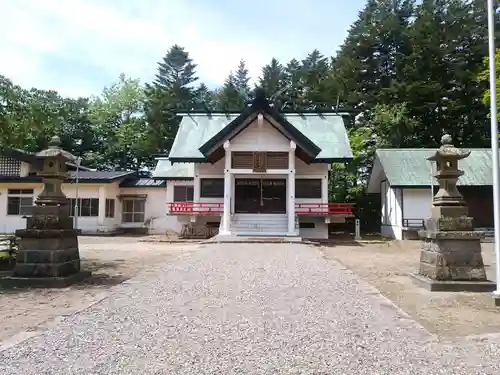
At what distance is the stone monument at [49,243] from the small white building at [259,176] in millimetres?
11640

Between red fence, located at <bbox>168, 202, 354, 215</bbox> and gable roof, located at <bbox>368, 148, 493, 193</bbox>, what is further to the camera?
gable roof, located at <bbox>368, 148, 493, 193</bbox>

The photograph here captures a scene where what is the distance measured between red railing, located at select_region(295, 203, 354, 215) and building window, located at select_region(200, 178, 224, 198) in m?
4.32

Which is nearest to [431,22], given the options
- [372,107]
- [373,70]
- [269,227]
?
[373,70]

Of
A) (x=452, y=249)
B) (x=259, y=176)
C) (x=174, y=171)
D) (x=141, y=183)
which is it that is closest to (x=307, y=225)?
(x=259, y=176)

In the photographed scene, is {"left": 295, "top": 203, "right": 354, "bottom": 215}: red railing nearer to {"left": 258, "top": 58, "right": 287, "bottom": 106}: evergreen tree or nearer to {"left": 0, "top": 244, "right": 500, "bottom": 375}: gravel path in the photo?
{"left": 0, "top": 244, "right": 500, "bottom": 375}: gravel path

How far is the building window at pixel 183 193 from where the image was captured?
84.9 feet

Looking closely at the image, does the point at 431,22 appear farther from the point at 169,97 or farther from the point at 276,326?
the point at 276,326

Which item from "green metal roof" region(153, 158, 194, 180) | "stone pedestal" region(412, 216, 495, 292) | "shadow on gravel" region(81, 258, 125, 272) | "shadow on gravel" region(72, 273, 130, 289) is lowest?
"shadow on gravel" region(81, 258, 125, 272)

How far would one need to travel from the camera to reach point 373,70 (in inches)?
1475

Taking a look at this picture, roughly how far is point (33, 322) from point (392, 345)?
14.9ft

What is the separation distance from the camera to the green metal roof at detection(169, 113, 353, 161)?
2322 cm

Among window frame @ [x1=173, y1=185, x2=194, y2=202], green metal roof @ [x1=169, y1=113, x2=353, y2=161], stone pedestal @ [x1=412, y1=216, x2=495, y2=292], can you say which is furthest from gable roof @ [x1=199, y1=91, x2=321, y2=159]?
stone pedestal @ [x1=412, y1=216, x2=495, y2=292]

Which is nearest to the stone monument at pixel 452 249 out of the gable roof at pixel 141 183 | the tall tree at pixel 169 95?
the gable roof at pixel 141 183

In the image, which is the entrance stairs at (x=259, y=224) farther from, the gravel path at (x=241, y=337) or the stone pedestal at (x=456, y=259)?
the gravel path at (x=241, y=337)
